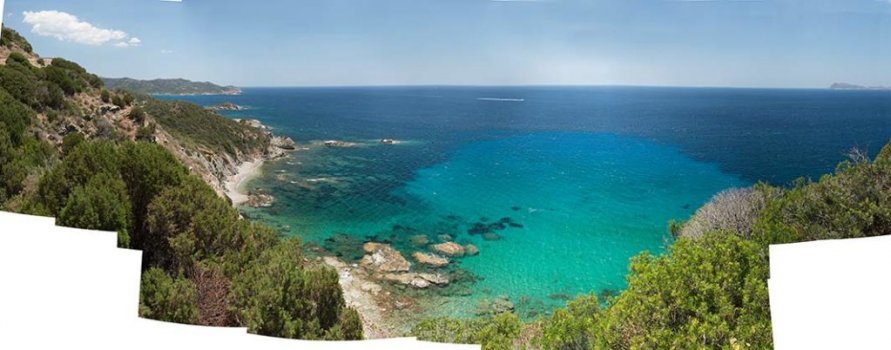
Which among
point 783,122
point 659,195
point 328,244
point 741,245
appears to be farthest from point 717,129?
point 741,245

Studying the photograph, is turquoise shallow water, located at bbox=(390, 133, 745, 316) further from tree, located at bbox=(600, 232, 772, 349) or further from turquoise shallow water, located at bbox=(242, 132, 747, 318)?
tree, located at bbox=(600, 232, 772, 349)

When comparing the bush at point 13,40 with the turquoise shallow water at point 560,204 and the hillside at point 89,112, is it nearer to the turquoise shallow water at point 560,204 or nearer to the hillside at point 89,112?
the hillside at point 89,112

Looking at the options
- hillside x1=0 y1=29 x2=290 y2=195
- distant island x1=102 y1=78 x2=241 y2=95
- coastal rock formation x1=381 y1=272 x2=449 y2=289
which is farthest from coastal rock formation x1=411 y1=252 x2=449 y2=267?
distant island x1=102 y1=78 x2=241 y2=95

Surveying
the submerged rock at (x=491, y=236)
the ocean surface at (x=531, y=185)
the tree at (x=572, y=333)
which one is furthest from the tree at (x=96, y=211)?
the submerged rock at (x=491, y=236)

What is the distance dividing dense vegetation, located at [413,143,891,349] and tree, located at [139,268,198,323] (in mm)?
4567

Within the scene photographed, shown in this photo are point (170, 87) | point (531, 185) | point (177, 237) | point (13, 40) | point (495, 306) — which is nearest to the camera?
point (177, 237)

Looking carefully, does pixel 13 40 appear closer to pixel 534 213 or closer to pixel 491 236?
pixel 491 236

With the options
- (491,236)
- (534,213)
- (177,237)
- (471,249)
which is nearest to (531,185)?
(534,213)

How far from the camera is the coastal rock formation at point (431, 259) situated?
64.3ft

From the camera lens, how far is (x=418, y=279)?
17.9m

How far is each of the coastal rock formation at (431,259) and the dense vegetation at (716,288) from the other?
30.6 ft

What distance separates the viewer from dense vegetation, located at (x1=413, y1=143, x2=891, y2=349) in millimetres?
6617

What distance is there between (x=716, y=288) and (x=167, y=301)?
780 centimetres

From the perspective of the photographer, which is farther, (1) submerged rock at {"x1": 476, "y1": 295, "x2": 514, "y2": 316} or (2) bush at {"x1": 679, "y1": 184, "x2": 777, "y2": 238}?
(1) submerged rock at {"x1": 476, "y1": 295, "x2": 514, "y2": 316}
